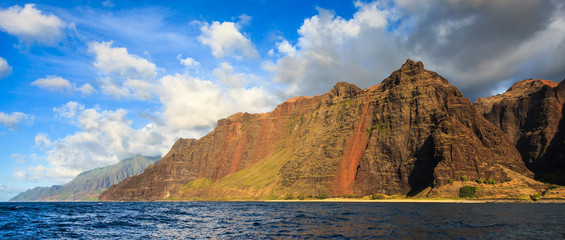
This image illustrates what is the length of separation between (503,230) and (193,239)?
3680cm

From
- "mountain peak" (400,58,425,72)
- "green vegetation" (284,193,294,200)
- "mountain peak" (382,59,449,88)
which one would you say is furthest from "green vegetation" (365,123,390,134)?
"green vegetation" (284,193,294,200)

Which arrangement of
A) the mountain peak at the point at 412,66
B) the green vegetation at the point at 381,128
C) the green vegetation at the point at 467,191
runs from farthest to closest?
the mountain peak at the point at 412,66 < the green vegetation at the point at 381,128 < the green vegetation at the point at 467,191

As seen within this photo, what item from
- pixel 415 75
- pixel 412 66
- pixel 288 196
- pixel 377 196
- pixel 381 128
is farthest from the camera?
pixel 288 196

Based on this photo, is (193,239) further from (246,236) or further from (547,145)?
(547,145)

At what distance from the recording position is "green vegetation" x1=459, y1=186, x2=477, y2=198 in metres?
128

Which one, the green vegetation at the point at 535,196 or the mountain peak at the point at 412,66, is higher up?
the mountain peak at the point at 412,66

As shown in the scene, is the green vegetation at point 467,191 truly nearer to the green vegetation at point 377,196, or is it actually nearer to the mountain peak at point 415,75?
the green vegetation at point 377,196

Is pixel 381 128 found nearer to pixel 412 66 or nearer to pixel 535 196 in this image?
pixel 412 66

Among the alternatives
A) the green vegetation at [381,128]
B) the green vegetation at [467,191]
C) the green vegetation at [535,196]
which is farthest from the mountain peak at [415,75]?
the green vegetation at [535,196]

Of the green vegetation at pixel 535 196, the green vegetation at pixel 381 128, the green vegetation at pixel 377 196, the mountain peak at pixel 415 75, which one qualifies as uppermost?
the mountain peak at pixel 415 75

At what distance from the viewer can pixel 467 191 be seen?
425ft

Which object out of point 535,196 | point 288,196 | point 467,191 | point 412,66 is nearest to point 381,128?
point 412,66

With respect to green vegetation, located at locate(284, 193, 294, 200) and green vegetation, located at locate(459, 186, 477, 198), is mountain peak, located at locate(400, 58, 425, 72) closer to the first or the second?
green vegetation, located at locate(459, 186, 477, 198)

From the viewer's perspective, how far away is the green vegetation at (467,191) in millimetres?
127875
